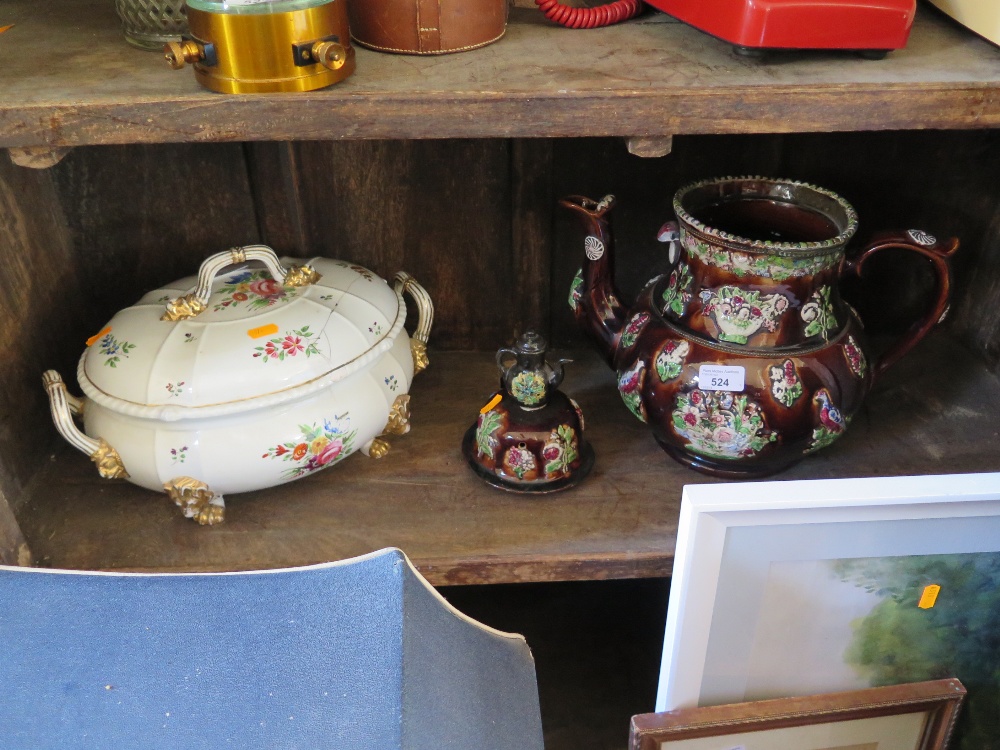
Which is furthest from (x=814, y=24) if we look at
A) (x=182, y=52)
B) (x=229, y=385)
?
(x=229, y=385)

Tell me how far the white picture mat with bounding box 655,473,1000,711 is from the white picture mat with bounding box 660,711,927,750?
7 cm

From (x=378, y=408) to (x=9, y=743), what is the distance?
41cm

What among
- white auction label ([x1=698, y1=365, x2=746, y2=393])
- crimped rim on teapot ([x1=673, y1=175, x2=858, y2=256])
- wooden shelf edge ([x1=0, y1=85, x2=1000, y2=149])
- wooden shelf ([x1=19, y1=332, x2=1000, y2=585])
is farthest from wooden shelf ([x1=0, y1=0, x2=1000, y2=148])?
wooden shelf ([x1=19, y1=332, x2=1000, y2=585])

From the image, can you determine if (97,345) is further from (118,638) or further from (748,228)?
(748,228)

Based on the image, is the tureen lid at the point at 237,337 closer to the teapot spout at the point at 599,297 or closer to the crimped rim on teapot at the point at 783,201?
the teapot spout at the point at 599,297

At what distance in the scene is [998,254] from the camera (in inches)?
37.8

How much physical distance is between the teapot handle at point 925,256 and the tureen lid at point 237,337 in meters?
0.43

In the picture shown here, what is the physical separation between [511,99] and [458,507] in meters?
0.38

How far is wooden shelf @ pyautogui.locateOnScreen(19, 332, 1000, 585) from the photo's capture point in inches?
31.0

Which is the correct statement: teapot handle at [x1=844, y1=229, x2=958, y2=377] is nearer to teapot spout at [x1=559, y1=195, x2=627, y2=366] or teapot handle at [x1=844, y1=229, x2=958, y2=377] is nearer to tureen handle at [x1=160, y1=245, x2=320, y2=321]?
teapot spout at [x1=559, y1=195, x2=627, y2=366]

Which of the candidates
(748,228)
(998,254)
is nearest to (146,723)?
(748,228)

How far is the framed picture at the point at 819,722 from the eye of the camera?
80 centimetres

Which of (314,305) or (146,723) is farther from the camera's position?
(314,305)

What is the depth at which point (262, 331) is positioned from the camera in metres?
0.80
